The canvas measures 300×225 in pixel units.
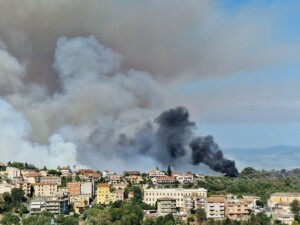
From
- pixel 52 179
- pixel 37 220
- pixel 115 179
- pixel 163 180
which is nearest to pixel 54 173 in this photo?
pixel 52 179

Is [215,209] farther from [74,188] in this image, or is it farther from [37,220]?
[74,188]

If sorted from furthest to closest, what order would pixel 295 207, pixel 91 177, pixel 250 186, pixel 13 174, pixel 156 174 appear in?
1. pixel 156 174
2. pixel 91 177
3. pixel 13 174
4. pixel 250 186
5. pixel 295 207

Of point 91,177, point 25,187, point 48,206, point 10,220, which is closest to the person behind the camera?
point 10,220

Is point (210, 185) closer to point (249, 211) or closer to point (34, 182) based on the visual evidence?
point (249, 211)

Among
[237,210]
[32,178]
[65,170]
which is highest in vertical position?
[65,170]

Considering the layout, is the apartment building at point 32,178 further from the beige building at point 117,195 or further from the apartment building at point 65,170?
the beige building at point 117,195

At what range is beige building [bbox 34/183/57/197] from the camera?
91.8ft

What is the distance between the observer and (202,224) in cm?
2236

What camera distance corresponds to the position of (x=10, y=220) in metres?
22.1

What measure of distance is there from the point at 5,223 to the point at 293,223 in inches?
478

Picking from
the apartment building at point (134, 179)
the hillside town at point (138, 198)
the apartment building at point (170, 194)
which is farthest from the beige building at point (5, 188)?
the apartment building at point (134, 179)

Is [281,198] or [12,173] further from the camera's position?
[12,173]

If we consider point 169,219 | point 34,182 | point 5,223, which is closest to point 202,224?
point 169,219

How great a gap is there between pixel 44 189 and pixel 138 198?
5338 mm
